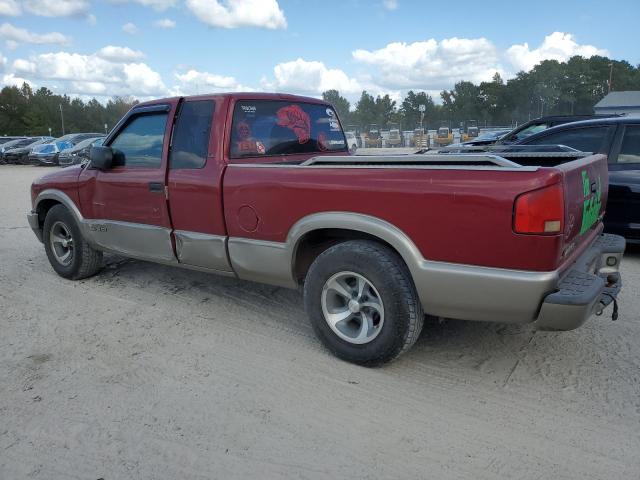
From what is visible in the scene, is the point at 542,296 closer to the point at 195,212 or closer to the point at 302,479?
the point at 302,479

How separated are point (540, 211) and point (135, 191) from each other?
3.26 metres

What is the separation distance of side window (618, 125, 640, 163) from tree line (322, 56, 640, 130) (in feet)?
225

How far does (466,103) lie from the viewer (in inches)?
3137

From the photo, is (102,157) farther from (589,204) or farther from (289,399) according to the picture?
(589,204)

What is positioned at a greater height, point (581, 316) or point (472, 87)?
point (472, 87)

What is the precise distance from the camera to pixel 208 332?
4027 mm

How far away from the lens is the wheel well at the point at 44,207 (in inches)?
217

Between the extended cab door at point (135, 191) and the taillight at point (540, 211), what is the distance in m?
2.78

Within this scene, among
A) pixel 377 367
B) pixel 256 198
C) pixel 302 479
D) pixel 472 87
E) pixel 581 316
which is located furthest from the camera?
pixel 472 87

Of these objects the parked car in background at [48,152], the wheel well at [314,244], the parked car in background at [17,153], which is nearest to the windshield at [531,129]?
the wheel well at [314,244]

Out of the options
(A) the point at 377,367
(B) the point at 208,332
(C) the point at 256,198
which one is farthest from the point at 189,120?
(A) the point at 377,367

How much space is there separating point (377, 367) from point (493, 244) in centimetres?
116

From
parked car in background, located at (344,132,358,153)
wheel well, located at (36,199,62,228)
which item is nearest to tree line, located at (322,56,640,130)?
parked car in background, located at (344,132,358,153)

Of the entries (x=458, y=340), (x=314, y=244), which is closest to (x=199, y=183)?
(x=314, y=244)
